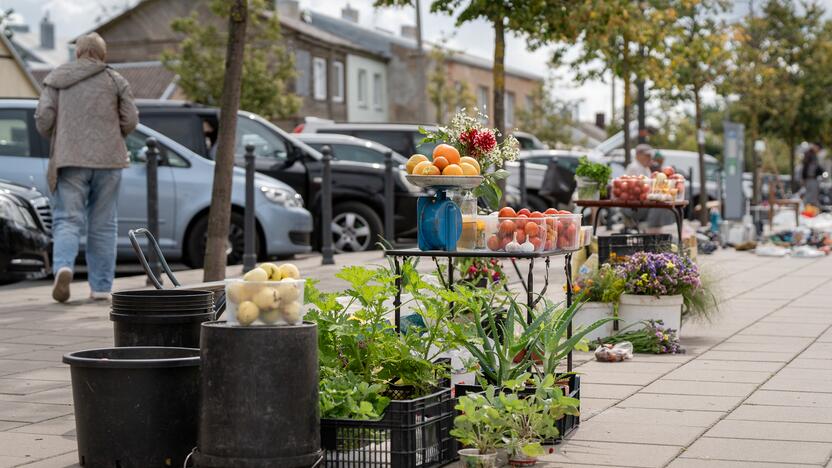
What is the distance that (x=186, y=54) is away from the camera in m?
41.0

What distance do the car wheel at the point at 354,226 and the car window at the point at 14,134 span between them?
4.55 meters

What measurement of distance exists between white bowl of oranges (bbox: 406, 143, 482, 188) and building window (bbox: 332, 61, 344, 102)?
48.2 m

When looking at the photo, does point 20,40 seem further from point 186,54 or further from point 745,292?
point 745,292

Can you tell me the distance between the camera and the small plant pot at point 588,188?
456 inches

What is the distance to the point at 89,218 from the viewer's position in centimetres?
1102

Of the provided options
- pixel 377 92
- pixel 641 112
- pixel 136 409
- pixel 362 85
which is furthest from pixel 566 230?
pixel 377 92

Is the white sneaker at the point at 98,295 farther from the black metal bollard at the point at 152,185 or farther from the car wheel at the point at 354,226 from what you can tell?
the car wheel at the point at 354,226

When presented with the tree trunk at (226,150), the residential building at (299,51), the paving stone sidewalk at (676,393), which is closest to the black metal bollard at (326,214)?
the tree trunk at (226,150)

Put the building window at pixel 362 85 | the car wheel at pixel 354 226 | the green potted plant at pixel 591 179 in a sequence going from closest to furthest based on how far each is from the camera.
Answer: the green potted plant at pixel 591 179, the car wheel at pixel 354 226, the building window at pixel 362 85

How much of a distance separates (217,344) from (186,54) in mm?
37411

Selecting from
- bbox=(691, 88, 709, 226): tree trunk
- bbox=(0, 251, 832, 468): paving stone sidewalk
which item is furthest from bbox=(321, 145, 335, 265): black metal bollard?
bbox=(691, 88, 709, 226): tree trunk

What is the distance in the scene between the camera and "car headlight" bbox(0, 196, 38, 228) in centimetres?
1234

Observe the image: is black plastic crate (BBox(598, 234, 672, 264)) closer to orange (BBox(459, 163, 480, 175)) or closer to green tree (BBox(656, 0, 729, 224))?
orange (BBox(459, 163, 480, 175))

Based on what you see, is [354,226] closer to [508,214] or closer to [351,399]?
[508,214]
